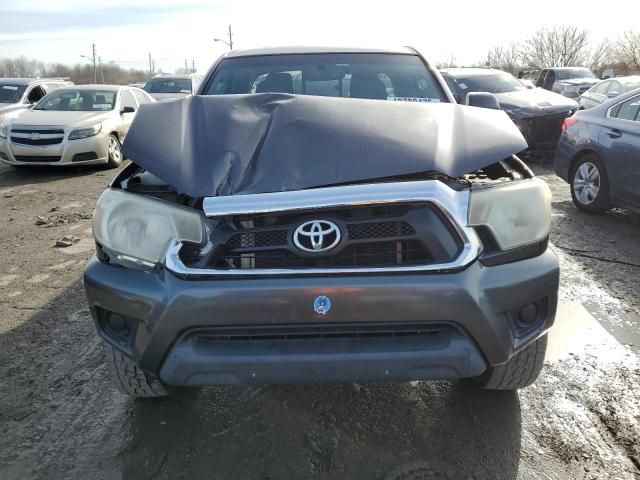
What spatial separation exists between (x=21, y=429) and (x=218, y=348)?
3.88ft

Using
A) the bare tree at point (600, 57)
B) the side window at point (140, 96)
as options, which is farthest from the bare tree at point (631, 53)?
the side window at point (140, 96)

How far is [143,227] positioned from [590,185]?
5.42m

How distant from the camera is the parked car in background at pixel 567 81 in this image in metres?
19.2

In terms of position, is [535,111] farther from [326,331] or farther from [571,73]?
[571,73]

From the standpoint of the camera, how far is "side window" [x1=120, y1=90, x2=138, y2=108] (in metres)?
10.7

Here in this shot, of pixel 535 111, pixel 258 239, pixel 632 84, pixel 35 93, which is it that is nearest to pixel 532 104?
pixel 535 111

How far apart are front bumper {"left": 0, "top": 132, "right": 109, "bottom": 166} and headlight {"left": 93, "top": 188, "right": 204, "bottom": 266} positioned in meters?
7.76

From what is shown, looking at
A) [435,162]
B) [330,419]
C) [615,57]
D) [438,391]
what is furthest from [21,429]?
[615,57]

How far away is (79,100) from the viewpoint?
34.3ft

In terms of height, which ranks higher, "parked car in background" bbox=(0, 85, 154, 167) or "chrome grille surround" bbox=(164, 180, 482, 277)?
"chrome grille surround" bbox=(164, 180, 482, 277)

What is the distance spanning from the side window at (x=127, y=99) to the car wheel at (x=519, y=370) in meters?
9.86

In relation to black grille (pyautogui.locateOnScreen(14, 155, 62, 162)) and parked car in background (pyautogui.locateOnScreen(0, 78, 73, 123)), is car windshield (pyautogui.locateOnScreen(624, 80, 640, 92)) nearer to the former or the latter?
black grille (pyautogui.locateOnScreen(14, 155, 62, 162))

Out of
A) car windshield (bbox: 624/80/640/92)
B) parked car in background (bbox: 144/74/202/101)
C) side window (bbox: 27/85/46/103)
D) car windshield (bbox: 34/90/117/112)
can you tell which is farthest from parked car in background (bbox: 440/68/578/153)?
side window (bbox: 27/85/46/103)

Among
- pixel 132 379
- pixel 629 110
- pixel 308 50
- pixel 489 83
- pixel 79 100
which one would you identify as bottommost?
pixel 132 379
